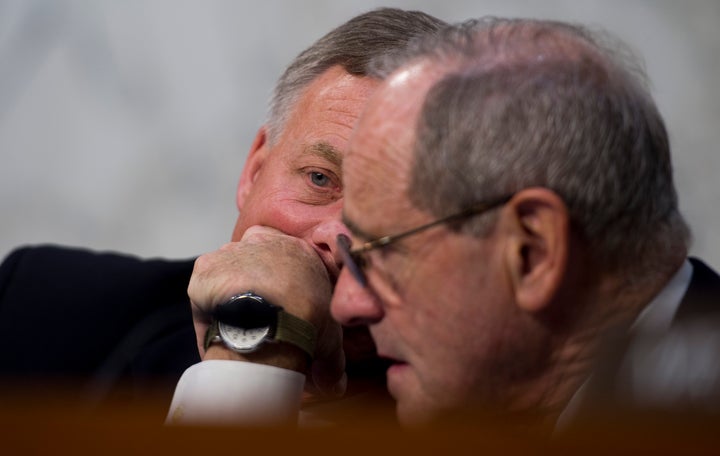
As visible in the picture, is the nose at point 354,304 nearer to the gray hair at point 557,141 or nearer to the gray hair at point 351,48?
the gray hair at point 557,141

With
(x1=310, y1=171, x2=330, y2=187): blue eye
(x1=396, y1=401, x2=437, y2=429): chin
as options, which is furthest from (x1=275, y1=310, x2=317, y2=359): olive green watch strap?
(x1=310, y1=171, x2=330, y2=187): blue eye

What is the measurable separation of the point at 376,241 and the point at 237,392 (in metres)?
0.40

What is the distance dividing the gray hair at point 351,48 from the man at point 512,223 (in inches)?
25.8

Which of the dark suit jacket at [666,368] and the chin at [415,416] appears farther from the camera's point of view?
the chin at [415,416]

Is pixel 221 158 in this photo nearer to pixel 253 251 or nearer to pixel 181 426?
pixel 253 251

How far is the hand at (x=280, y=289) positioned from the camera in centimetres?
152

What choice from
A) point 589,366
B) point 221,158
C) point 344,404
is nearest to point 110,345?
point 344,404

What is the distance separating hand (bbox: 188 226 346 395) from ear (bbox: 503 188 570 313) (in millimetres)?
488

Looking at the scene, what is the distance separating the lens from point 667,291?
47.5 inches

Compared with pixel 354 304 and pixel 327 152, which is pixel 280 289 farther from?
pixel 327 152

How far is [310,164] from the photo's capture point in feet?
6.09

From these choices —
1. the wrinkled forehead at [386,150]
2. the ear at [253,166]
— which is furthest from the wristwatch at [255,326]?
the ear at [253,166]

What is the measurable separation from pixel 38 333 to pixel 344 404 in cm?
92

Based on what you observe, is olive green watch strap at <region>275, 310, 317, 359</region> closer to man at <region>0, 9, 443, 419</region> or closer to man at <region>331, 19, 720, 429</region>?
man at <region>0, 9, 443, 419</region>
